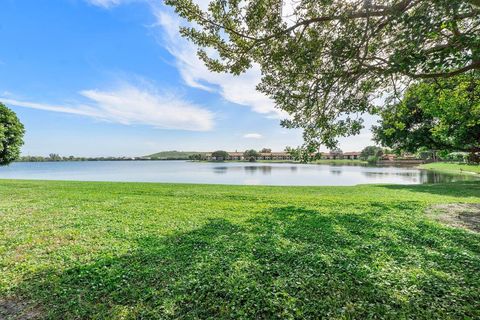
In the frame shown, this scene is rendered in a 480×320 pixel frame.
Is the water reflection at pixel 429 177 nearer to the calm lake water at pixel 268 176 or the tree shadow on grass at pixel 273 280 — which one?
the calm lake water at pixel 268 176

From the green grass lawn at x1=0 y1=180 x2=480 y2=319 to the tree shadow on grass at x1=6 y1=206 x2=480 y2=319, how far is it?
0.02 meters

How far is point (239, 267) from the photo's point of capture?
4527mm

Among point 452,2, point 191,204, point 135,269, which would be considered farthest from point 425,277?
point 191,204

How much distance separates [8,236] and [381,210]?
1185 cm

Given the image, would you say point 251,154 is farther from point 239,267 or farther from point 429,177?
point 239,267

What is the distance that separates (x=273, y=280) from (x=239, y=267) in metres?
0.73

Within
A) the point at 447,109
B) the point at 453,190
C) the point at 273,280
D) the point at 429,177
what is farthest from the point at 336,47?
the point at 429,177

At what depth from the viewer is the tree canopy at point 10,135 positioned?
13.7m

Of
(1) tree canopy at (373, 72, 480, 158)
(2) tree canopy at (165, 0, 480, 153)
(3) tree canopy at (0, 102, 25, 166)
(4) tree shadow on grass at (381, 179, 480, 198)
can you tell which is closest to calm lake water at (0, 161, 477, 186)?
(4) tree shadow on grass at (381, 179, 480, 198)

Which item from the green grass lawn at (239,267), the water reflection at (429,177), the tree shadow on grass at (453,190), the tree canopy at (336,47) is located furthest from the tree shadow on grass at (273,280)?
the water reflection at (429,177)

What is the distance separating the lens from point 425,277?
4156 mm

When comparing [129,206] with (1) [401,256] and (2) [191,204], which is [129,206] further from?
(1) [401,256]

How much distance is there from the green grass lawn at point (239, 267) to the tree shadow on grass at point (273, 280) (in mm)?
20

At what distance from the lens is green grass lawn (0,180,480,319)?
341cm
